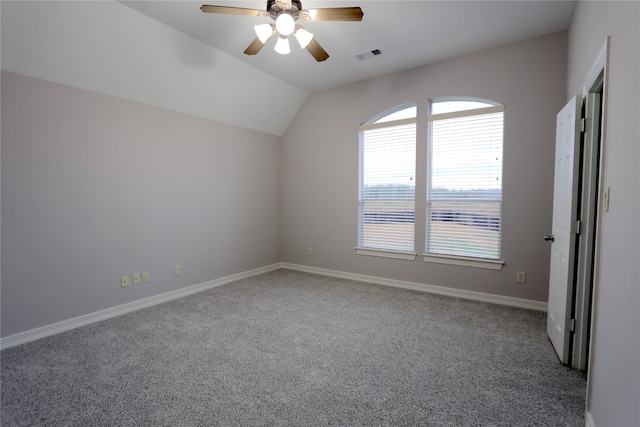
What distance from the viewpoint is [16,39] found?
97.5 inches

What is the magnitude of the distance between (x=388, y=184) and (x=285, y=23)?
8.92 ft

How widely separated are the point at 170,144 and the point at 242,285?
2154 mm

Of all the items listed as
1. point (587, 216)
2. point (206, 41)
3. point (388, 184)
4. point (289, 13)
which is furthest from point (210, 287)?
point (587, 216)

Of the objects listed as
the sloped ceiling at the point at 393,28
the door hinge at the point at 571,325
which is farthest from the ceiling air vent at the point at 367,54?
the door hinge at the point at 571,325

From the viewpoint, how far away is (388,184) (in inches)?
177

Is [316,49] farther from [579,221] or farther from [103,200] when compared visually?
[103,200]

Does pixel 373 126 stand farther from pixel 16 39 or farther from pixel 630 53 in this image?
pixel 16 39

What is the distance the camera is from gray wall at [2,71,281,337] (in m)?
2.69

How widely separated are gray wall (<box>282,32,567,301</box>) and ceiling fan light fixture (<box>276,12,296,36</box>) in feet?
7.76

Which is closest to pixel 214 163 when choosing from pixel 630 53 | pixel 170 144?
pixel 170 144

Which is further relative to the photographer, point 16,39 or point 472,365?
point 16,39

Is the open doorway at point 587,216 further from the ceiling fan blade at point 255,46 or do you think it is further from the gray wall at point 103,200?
the gray wall at point 103,200

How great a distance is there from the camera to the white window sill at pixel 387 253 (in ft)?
14.0

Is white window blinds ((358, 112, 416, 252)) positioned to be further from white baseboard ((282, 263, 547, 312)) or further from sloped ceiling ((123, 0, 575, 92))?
sloped ceiling ((123, 0, 575, 92))
